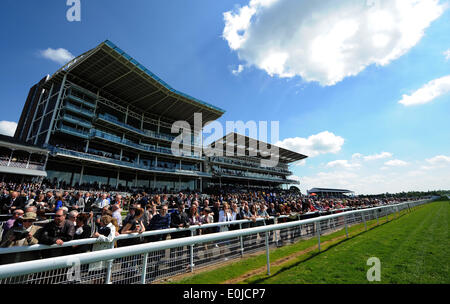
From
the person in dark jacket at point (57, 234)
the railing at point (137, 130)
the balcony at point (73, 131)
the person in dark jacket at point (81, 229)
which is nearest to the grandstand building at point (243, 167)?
the railing at point (137, 130)

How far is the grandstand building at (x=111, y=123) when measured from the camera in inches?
1032

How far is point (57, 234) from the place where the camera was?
319cm

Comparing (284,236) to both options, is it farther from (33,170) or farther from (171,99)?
(171,99)

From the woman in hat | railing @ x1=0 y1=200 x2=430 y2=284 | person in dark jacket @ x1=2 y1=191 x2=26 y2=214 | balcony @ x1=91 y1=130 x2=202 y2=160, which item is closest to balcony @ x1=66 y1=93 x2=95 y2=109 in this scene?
balcony @ x1=91 y1=130 x2=202 y2=160

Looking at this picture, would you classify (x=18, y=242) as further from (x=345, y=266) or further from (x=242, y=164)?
(x=242, y=164)

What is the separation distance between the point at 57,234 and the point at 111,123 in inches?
1258

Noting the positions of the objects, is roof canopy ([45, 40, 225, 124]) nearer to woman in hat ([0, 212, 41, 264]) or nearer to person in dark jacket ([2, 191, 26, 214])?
person in dark jacket ([2, 191, 26, 214])

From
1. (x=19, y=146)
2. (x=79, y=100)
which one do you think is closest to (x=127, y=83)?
(x=79, y=100)

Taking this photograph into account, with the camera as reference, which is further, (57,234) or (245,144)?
(245,144)

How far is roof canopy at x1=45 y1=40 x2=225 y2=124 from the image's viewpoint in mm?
26156

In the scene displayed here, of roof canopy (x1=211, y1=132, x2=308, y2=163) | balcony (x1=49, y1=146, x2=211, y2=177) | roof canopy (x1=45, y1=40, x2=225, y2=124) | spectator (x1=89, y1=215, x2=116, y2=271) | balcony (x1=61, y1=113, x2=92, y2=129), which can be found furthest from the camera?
roof canopy (x1=211, y1=132, x2=308, y2=163)

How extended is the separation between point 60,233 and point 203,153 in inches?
1602

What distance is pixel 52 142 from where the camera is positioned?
25.9 m

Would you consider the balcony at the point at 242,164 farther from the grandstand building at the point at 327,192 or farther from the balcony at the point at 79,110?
the balcony at the point at 79,110
